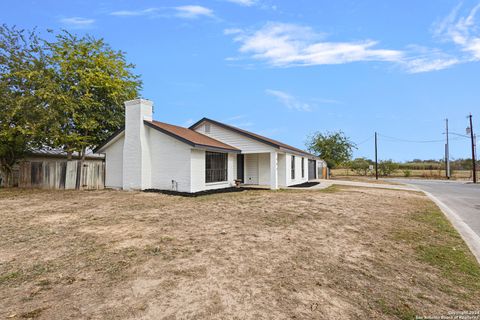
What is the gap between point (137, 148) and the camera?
548 inches

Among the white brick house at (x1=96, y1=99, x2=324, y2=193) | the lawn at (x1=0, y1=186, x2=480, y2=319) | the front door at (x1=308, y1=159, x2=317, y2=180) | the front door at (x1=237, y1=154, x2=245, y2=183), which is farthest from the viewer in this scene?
the front door at (x1=308, y1=159, x2=317, y2=180)

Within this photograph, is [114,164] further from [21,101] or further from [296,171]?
[296,171]

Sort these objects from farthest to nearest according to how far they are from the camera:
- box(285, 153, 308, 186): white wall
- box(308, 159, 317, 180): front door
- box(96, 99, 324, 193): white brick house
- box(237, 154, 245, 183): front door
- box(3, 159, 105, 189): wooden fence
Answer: box(308, 159, 317, 180): front door
box(237, 154, 245, 183): front door
box(285, 153, 308, 186): white wall
box(3, 159, 105, 189): wooden fence
box(96, 99, 324, 193): white brick house

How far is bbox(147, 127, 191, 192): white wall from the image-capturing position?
43.4 ft

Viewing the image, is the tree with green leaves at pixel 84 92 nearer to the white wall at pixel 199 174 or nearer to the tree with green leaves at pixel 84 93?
the tree with green leaves at pixel 84 93

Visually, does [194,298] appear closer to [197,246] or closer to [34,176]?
[197,246]

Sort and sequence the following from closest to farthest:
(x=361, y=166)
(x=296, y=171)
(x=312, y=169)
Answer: (x=296, y=171) → (x=312, y=169) → (x=361, y=166)

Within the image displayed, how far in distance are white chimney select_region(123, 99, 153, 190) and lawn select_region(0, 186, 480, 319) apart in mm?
6442

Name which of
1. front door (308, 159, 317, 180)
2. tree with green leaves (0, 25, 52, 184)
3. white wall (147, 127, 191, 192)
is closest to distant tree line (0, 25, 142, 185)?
tree with green leaves (0, 25, 52, 184)

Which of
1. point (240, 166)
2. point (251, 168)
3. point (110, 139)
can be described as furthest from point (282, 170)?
point (110, 139)

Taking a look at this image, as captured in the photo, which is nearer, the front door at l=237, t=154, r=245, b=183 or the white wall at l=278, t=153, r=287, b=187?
the white wall at l=278, t=153, r=287, b=187

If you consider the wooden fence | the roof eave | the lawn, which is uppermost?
the roof eave

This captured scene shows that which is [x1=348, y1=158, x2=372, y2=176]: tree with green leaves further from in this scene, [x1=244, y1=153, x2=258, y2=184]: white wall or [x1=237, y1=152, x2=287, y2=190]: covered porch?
[x1=244, y1=153, x2=258, y2=184]: white wall

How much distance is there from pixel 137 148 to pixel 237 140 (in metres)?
6.04
